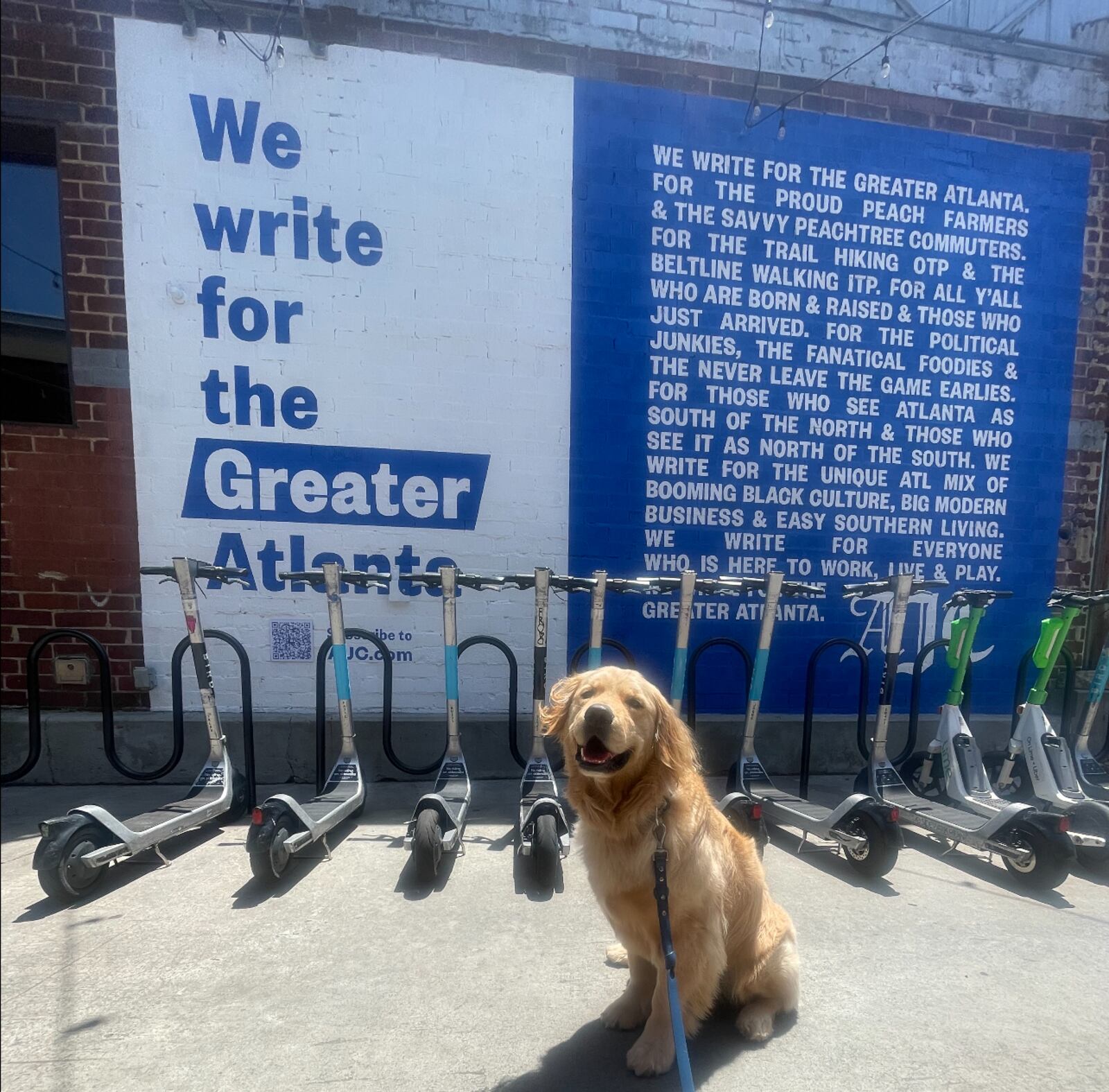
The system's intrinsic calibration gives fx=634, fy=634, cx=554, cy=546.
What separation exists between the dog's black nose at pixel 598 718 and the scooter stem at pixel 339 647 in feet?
7.51

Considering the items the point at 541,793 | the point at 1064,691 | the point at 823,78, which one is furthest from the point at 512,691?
the point at 823,78

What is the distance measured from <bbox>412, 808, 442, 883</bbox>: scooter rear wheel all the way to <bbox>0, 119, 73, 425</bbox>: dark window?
12.4ft

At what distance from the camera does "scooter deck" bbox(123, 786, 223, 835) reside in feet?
10.8

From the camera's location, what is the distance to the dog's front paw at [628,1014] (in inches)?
86.8

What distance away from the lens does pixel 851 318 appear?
4906mm

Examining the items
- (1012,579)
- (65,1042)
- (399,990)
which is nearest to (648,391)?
(1012,579)

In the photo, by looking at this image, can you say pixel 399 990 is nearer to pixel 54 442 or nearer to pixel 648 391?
pixel 648 391

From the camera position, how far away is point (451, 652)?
3.96 meters

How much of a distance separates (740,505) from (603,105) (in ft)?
10.1

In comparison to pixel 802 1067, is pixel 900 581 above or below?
above

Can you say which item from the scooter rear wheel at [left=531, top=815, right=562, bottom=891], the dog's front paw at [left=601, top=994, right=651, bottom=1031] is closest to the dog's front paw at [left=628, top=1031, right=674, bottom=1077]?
the dog's front paw at [left=601, top=994, right=651, bottom=1031]

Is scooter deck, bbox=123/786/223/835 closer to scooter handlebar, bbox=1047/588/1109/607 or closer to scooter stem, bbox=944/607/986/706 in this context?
scooter stem, bbox=944/607/986/706

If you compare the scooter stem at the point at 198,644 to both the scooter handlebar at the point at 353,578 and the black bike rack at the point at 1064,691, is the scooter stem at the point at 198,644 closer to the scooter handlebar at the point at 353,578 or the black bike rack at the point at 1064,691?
the scooter handlebar at the point at 353,578

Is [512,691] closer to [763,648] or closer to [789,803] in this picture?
[763,648]
